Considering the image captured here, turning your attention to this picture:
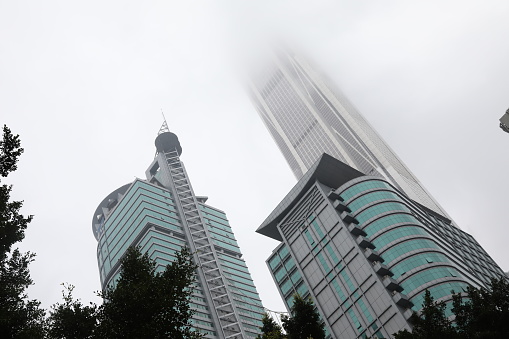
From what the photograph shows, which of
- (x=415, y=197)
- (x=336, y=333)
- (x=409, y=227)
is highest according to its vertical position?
(x=415, y=197)

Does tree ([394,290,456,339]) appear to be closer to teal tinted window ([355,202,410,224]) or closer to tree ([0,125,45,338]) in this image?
tree ([0,125,45,338])

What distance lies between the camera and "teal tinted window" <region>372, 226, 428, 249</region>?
83.9 meters

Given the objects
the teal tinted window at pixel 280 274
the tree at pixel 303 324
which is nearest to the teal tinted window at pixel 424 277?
the teal tinted window at pixel 280 274

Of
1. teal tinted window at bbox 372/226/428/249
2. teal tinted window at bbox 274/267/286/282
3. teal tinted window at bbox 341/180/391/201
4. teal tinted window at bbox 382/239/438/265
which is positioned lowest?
teal tinted window at bbox 382/239/438/265

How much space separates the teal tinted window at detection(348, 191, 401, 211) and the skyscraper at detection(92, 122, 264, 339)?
42284 millimetres

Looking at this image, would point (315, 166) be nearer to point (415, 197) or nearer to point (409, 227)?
point (409, 227)

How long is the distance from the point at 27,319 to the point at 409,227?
228 feet

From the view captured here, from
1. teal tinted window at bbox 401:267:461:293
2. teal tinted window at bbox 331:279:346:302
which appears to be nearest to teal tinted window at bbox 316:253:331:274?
teal tinted window at bbox 331:279:346:302

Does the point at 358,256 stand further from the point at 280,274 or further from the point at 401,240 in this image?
the point at 280,274

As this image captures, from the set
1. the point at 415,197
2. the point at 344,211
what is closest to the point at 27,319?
the point at 344,211

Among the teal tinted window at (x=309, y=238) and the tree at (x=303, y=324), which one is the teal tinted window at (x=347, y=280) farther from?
the tree at (x=303, y=324)

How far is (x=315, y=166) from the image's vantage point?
99500 mm

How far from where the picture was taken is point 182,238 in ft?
429

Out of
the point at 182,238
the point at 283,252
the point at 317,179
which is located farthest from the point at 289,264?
the point at 182,238
